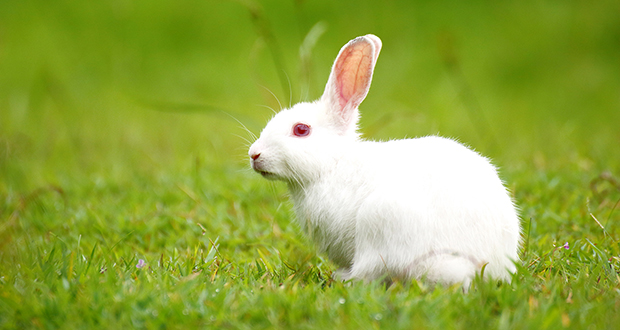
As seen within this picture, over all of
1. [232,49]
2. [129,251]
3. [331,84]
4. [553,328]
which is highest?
[331,84]

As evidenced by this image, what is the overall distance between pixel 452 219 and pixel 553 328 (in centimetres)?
71

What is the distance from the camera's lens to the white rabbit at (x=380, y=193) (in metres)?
2.70

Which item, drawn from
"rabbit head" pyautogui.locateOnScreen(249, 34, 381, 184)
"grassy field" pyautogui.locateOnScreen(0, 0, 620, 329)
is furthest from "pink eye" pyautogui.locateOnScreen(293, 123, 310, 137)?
"grassy field" pyautogui.locateOnScreen(0, 0, 620, 329)

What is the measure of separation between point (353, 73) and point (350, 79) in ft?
0.13

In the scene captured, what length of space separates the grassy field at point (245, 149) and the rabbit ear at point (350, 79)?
72 centimetres

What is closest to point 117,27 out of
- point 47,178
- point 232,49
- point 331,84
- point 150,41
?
point 150,41

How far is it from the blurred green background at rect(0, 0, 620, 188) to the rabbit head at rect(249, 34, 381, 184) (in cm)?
327

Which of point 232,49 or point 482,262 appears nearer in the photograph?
point 482,262

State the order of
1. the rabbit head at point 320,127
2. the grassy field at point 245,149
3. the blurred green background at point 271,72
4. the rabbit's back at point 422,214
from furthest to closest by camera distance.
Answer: the blurred green background at point 271,72 < the rabbit head at point 320,127 < the rabbit's back at point 422,214 < the grassy field at point 245,149

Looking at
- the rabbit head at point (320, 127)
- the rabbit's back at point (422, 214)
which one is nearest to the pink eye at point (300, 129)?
the rabbit head at point (320, 127)

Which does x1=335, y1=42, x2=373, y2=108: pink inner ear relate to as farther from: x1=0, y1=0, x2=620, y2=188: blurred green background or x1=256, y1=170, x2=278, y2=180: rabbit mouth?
x1=0, y1=0, x2=620, y2=188: blurred green background

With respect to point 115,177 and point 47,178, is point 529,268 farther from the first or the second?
point 47,178

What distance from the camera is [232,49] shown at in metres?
11.3

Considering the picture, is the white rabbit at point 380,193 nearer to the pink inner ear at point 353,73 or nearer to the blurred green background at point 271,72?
the pink inner ear at point 353,73
